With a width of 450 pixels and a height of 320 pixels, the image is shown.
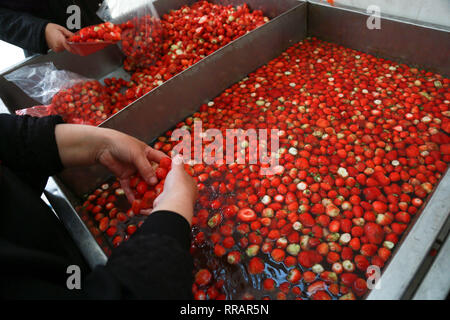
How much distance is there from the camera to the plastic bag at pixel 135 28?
236 centimetres

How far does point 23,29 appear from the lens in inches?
80.2

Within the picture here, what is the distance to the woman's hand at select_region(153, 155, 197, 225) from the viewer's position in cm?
97

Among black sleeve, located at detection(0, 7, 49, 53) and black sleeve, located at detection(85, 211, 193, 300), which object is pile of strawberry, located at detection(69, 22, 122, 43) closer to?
black sleeve, located at detection(0, 7, 49, 53)

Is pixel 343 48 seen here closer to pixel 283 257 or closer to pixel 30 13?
pixel 283 257

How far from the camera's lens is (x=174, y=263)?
0.80 meters

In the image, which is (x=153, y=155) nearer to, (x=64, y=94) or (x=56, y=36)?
(x=64, y=94)

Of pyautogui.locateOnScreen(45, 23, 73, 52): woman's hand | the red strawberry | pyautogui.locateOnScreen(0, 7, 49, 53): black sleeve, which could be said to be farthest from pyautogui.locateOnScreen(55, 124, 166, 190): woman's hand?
pyautogui.locateOnScreen(0, 7, 49, 53): black sleeve

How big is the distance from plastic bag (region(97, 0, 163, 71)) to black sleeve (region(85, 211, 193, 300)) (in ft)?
Answer: 6.41

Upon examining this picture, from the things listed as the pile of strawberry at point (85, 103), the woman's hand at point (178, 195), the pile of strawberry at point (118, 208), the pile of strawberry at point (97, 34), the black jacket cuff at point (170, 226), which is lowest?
the pile of strawberry at point (118, 208)

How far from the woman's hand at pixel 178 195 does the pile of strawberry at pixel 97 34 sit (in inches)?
53.9

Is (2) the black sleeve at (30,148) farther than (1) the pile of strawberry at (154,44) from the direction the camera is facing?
No

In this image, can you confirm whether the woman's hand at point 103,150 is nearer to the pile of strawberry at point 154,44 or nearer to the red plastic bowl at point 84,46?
the pile of strawberry at point 154,44

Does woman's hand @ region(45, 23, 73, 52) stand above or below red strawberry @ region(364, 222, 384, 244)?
above

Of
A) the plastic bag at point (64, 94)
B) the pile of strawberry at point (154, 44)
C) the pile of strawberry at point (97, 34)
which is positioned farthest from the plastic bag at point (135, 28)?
the plastic bag at point (64, 94)
